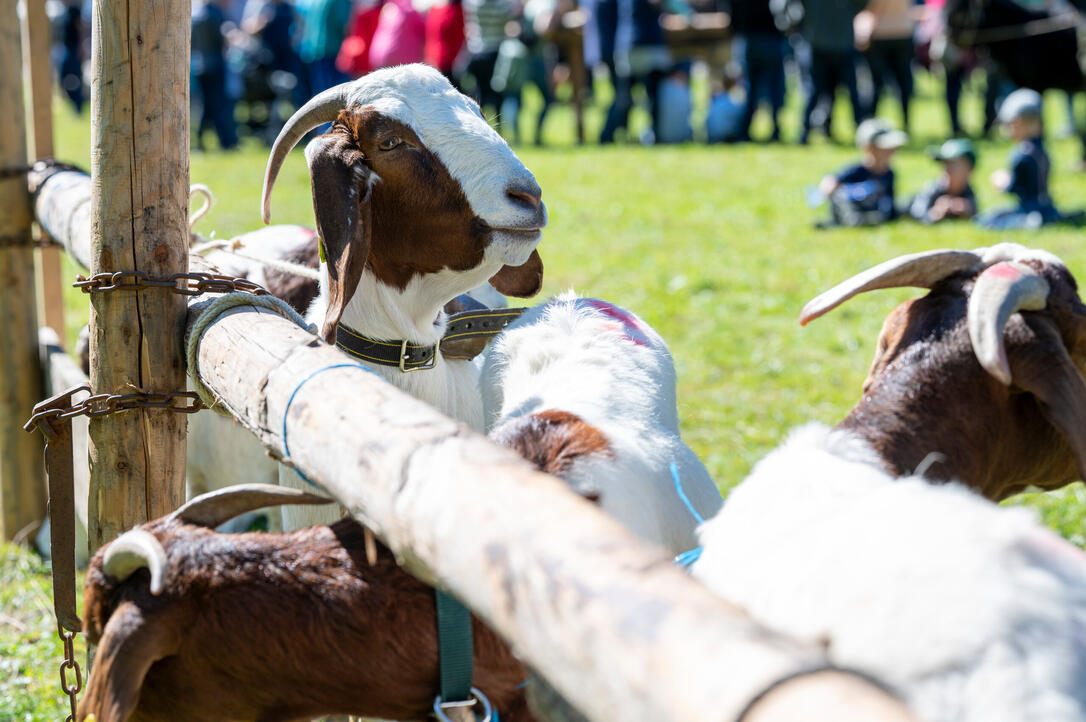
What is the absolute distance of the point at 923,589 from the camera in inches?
54.1

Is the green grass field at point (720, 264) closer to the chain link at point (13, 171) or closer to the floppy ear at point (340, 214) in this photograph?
the floppy ear at point (340, 214)

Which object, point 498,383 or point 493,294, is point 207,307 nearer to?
point 498,383

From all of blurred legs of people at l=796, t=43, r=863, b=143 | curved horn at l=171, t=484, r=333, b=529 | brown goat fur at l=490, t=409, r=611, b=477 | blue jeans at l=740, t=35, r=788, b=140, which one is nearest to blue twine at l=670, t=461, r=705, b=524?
brown goat fur at l=490, t=409, r=611, b=477

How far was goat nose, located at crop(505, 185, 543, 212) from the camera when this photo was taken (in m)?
3.04

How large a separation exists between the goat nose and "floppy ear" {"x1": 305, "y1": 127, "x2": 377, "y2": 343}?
1.16ft

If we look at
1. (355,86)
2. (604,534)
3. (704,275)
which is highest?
(355,86)

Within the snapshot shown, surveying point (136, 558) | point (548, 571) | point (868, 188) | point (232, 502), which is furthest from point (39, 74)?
point (868, 188)

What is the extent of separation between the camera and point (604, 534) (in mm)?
1382

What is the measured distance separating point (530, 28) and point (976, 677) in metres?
16.4

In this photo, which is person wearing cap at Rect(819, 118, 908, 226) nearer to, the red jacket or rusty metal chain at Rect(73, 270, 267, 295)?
the red jacket

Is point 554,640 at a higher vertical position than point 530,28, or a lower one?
lower

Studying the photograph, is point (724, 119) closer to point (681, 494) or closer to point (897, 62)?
point (897, 62)

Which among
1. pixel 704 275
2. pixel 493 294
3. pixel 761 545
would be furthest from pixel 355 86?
pixel 704 275

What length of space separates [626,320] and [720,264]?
6566 millimetres
